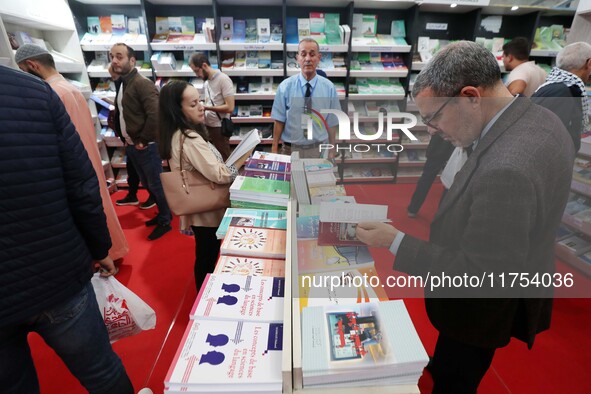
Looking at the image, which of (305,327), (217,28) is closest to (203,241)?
(305,327)

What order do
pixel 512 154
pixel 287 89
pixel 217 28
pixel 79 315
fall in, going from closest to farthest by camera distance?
pixel 512 154, pixel 79 315, pixel 287 89, pixel 217 28

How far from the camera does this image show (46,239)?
0.99 metres

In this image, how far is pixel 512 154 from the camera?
2.40ft

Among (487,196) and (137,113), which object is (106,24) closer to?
(137,113)

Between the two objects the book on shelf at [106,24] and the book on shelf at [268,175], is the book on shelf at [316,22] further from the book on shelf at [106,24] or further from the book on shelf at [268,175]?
the book on shelf at [268,175]

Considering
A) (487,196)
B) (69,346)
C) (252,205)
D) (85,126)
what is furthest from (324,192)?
(85,126)

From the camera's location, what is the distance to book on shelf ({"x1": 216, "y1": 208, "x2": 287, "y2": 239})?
1.62m

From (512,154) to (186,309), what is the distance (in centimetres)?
226

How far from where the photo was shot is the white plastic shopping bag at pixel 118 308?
1449 mm

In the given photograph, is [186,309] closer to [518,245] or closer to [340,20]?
[518,245]

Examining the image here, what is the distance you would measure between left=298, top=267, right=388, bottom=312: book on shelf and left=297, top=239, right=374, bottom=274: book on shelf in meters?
0.03

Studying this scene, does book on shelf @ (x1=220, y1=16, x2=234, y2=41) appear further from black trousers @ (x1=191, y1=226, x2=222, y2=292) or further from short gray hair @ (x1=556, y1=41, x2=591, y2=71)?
short gray hair @ (x1=556, y1=41, x2=591, y2=71)

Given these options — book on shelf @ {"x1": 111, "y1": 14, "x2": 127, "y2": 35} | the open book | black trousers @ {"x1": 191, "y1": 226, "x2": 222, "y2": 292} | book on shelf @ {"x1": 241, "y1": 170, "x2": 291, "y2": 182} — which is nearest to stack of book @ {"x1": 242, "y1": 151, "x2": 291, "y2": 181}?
book on shelf @ {"x1": 241, "y1": 170, "x2": 291, "y2": 182}

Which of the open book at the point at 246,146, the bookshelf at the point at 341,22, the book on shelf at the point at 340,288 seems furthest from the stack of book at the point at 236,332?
the bookshelf at the point at 341,22
